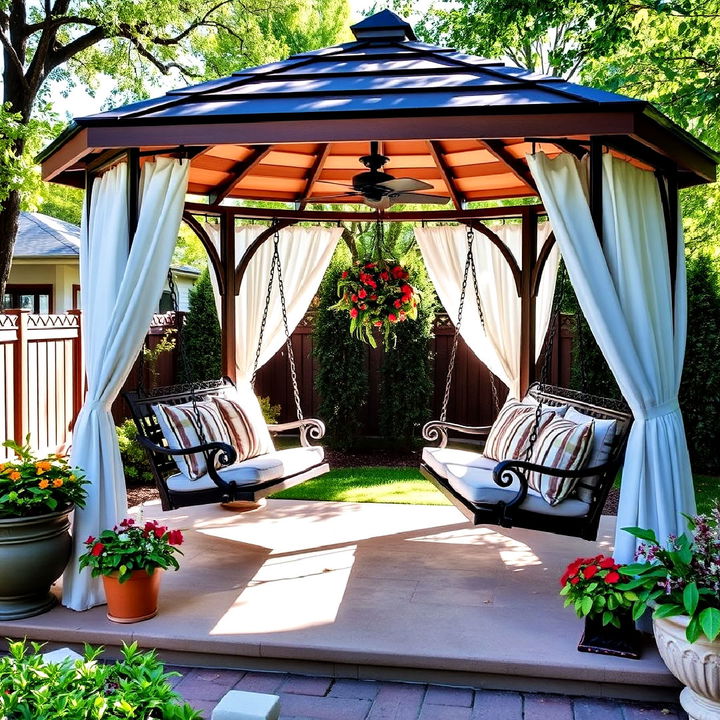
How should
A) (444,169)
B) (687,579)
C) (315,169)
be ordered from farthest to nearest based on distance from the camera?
(315,169), (444,169), (687,579)

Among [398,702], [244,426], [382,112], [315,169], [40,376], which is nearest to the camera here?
[398,702]

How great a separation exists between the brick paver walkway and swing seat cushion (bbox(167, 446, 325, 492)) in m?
1.28

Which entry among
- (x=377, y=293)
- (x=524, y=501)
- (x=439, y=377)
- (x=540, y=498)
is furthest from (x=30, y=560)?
(x=439, y=377)

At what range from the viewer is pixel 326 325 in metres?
8.27

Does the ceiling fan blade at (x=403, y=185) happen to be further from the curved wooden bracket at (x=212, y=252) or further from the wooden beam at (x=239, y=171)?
the curved wooden bracket at (x=212, y=252)

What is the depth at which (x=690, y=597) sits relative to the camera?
2.68m

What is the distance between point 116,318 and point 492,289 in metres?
3.30

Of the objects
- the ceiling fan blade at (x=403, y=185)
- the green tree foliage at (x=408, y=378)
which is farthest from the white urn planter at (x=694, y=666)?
the green tree foliage at (x=408, y=378)

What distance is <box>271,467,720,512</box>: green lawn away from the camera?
21.0 feet

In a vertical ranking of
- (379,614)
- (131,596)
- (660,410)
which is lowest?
(379,614)

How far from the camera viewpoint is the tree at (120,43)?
32.1 ft

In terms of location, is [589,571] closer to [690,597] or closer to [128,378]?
[690,597]

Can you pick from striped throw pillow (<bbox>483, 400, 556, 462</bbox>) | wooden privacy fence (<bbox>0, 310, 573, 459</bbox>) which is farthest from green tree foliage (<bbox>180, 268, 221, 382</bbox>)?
striped throw pillow (<bbox>483, 400, 556, 462</bbox>)

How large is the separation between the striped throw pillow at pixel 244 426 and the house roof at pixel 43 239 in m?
8.41
